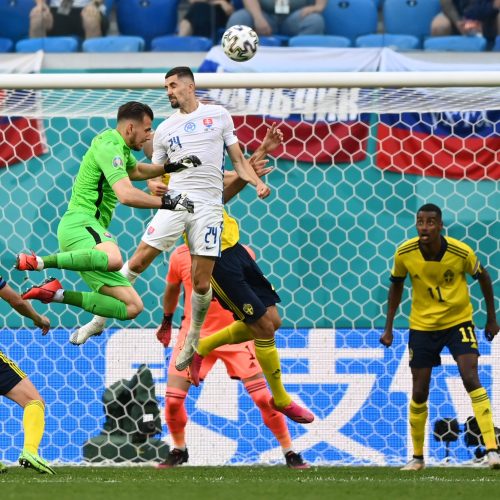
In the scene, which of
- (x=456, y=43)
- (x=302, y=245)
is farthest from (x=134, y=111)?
(x=456, y=43)

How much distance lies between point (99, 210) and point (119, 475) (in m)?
1.75

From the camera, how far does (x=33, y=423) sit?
707 cm

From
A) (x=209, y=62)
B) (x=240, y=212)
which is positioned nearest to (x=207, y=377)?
(x=240, y=212)

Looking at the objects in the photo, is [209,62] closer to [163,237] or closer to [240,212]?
[240,212]

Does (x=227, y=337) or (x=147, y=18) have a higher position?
(x=147, y=18)

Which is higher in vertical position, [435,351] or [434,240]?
[434,240]

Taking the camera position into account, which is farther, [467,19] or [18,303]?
[467,19]

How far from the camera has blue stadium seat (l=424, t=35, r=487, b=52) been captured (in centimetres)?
1205

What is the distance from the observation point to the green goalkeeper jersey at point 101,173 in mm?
7449

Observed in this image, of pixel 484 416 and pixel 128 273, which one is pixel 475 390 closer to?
pixel 484 416

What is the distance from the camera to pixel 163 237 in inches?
301

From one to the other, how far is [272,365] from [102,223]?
1.50 meters

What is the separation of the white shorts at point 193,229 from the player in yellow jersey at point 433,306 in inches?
59.4

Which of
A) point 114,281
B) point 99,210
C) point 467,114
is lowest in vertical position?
point 114,281
